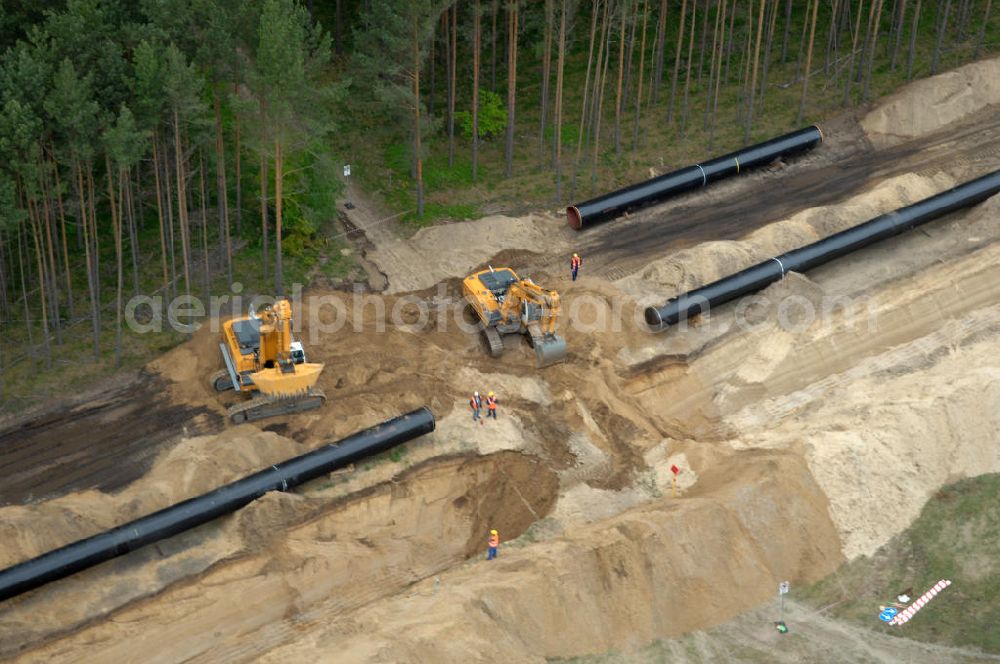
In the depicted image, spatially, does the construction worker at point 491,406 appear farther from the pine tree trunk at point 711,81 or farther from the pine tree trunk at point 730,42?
the pine tree trunk at point 730,42

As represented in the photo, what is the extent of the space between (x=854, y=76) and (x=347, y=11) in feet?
78.6

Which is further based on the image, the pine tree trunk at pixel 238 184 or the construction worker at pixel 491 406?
the pine tree trunk at pixel 238 184

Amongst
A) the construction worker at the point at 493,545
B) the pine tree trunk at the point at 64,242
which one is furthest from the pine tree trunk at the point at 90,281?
the construction worker at the point at 493,545

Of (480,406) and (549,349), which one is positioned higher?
(549,349)

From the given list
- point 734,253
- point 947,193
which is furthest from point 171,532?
point 947,193

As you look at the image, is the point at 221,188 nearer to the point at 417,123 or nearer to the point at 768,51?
the point at 417,123

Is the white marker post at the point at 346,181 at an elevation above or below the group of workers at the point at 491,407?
above

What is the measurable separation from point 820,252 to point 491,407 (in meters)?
13.9

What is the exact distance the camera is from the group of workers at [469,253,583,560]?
98.8ft

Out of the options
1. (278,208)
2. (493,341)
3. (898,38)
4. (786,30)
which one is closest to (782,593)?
(493,341)

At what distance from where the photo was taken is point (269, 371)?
33906 millimetres

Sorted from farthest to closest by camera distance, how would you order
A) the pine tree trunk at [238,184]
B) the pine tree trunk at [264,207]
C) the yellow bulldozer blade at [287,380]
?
1. the pine tree trunk at [238,184]
2. the pine tree trunk at [264,207]
3. the yellow bulldozer blade at [287,380]

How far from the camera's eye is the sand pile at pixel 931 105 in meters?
48.7

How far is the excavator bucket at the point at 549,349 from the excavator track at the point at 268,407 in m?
7.23
